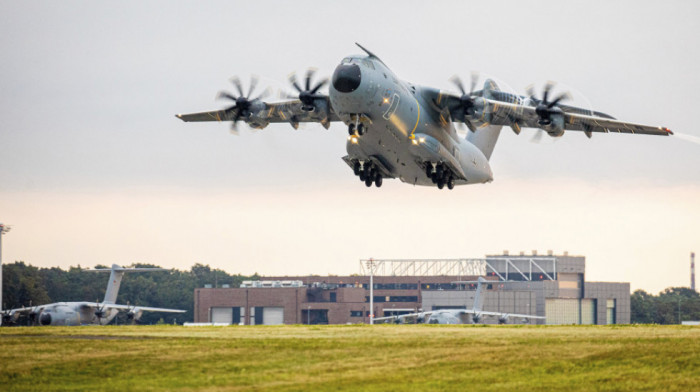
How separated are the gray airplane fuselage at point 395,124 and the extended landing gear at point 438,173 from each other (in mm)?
312

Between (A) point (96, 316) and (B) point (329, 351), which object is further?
(A) point (96, 316)

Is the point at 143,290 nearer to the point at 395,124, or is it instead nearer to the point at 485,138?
the point at 485,138

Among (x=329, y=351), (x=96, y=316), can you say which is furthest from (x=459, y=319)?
(x=329, y=351)

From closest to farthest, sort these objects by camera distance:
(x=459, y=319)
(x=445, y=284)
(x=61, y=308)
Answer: (x=61, y=308), (x=459, y=319), (x=445, y=284)

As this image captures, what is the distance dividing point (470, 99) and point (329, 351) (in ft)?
66.9

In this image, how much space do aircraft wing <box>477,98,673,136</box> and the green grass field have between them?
44.0 feet

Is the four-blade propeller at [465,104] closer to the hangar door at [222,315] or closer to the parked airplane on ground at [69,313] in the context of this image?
the parked airplane on ground at [69,313]

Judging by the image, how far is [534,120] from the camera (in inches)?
1825

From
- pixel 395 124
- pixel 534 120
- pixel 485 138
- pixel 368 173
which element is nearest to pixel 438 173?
pixel 368 173

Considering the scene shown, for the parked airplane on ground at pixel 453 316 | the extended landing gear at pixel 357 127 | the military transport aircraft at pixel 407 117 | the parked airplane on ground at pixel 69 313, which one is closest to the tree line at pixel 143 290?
the parked airplane on ground at pixel 69 313

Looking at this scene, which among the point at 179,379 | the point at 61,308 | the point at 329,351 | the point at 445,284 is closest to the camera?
the point at 179,379

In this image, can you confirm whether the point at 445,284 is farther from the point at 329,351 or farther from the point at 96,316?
the point at 329,351

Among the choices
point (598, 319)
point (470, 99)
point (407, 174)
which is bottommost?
point (598, 319)

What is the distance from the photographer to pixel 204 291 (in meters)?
135
